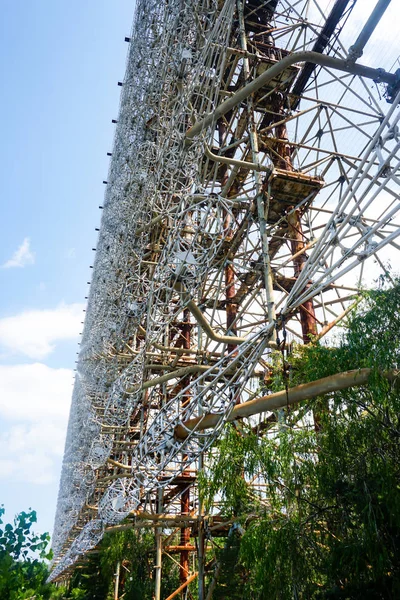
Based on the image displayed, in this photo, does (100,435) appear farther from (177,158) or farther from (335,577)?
(335,577)

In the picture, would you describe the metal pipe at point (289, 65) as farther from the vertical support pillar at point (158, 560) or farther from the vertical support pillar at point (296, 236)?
the vertical support pillar at point (158, 560)

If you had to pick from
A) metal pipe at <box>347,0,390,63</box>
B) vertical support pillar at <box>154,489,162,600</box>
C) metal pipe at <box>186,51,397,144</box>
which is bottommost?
vertical support pillar at <box>154,489,162,600</box>

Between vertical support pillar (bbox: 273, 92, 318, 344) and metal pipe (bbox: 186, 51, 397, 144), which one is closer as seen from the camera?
metal pipe (bbox: 186, 51, 397, 144)

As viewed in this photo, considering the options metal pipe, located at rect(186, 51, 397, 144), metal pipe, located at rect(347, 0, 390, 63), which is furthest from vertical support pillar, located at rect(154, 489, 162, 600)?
metal pipe, located at rect(347, 0, 390, 63)

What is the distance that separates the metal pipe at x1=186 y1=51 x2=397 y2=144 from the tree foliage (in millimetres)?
3631

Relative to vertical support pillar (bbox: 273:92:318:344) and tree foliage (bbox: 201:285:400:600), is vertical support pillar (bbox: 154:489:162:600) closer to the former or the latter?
vertical support pillar (bbox: 273:92:318:344)

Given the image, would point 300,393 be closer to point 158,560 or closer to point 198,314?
point 198,314

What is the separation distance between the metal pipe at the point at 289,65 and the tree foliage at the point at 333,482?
11.9ft

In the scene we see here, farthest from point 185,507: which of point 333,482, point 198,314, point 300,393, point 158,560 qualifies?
point 300,393

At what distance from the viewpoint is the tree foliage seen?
5371 mm

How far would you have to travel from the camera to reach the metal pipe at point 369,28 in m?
6.63

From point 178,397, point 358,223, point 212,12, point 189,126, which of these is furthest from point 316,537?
point 212,12

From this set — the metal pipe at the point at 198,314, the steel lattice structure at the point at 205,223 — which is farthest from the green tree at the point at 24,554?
the metal pipe at the point at 198,314

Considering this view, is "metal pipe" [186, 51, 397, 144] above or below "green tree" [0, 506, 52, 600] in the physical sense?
above
